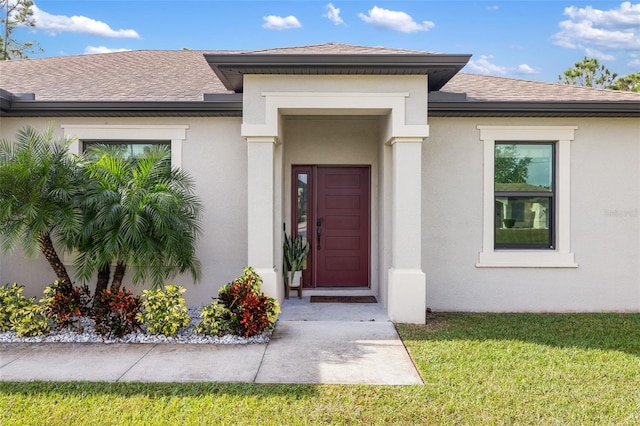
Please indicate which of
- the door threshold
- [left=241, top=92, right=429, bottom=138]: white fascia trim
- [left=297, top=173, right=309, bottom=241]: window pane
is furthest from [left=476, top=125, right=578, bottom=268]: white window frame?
[left=297, top=173, right=309, bottom=241]: window pane

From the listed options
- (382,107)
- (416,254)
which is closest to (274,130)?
(382,107)

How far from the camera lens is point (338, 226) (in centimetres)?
837

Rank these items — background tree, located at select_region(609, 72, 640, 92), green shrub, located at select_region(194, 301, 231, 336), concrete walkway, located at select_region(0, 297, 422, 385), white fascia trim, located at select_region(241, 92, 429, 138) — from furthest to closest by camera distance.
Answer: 1. background tree, located at select_region(609, 72, 640, 92)
2. white fascia trim, located at select_region(241, 92, 429, 138)
3. green shrub, located at select_region(194, 301, 231, 336)
4. concrete walkway, located at select_region(0, 297, 422, 385)

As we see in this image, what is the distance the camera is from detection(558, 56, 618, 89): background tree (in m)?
27.2

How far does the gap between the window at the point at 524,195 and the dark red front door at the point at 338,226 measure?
2332 millimetres

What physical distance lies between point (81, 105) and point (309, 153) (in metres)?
3.79

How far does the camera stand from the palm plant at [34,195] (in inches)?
217

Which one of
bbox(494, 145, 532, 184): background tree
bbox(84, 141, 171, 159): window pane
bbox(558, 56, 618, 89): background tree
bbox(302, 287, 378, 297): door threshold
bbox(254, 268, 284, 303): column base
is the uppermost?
bbox(558, 56, 618, 89): background tree

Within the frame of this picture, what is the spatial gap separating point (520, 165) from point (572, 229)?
1.33 metres

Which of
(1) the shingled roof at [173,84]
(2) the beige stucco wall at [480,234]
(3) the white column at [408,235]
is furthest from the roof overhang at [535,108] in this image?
(3) the white column at [408,235]

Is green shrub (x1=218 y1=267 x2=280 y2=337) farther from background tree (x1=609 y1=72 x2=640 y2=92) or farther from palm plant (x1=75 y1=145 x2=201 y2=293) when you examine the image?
background tree (x1=609 y1=72 x2=640 y2=92)

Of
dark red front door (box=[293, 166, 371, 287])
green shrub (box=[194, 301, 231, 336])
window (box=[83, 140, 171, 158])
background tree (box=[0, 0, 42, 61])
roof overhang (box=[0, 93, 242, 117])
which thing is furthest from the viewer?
background tree (box=[0, 0, 42, 61])

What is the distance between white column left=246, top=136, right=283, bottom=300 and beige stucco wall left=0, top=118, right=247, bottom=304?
0.79 metres

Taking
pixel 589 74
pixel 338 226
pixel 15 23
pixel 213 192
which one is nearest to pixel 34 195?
pixel 213 192
